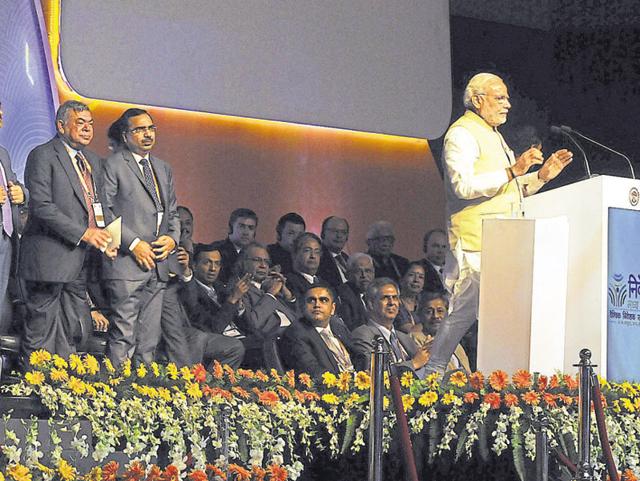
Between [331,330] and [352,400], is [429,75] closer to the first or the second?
[331,330]

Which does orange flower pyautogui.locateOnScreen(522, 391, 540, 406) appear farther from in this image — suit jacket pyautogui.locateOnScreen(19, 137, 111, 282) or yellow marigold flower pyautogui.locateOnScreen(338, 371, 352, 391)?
suit jacket pyautogui.locateOnScreen(19, 137, 111, 282)

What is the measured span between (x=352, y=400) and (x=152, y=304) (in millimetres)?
1502

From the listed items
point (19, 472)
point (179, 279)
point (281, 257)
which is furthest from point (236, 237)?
point (19, 472)

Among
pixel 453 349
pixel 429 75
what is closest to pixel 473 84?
pixel 429 75

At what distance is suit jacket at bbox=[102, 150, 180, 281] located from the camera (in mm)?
7367

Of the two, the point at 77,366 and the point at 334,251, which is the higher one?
the point at 334,251

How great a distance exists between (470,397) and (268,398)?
1.21 m

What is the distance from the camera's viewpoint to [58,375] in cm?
561

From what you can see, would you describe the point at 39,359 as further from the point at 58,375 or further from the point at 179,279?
the point at 179,279

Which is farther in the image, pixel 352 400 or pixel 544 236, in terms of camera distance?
pixel 544 236

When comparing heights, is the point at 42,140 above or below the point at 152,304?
above

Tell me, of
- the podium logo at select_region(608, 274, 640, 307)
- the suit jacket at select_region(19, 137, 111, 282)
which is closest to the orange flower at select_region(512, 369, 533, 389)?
the podium logo at select_region(608, 274, 640, 307)

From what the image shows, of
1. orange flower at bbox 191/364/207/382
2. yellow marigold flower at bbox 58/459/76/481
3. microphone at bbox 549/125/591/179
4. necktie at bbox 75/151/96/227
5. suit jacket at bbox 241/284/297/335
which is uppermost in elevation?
microphone at bbox 549/125/591/179

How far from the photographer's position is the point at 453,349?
28.0ft
